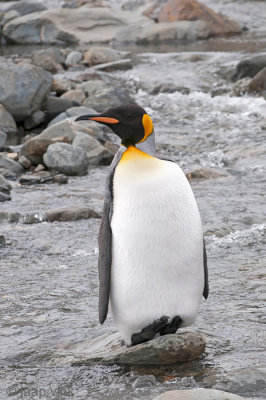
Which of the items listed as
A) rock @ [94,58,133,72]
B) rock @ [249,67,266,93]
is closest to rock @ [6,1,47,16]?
rock @ [94,58,133,72]

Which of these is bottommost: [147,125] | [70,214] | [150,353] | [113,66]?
[113,66]

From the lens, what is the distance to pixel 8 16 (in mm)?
22906

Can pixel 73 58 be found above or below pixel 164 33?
above

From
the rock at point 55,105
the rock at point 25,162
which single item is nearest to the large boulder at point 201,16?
the rock at point 55,105

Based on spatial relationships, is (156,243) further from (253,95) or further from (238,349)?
(253,95)

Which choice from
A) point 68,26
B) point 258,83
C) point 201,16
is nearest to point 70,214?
point 258,83

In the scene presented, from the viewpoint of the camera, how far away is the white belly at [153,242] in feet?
12.7

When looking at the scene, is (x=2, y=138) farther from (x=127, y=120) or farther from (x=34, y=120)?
(x=127, y=120)

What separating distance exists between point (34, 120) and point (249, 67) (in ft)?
15.2

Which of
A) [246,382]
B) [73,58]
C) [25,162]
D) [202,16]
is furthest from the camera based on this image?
[202,16]

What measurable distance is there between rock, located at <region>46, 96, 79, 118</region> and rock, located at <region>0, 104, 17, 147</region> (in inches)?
31.7

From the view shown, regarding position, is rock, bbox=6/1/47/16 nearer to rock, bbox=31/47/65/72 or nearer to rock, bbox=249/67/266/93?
rock, bbox=31/47/65/72

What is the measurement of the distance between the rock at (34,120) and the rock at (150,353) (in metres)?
8.24

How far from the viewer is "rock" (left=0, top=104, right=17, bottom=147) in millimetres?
11492
